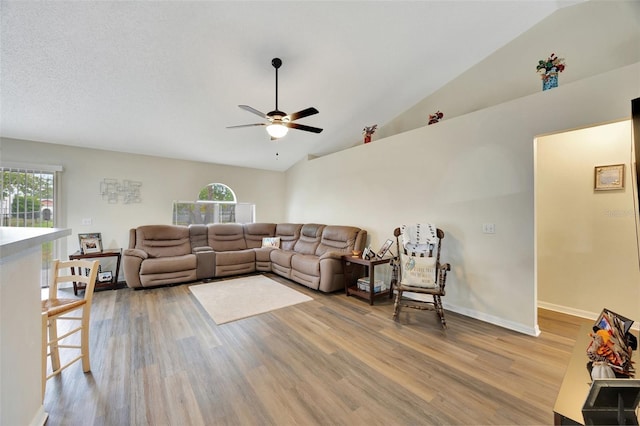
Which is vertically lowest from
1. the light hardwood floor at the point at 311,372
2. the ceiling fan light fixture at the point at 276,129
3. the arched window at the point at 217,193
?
the light hardwood floor at the point at 311,372

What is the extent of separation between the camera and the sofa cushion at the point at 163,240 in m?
4.40

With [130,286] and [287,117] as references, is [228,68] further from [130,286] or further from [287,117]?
[130,286]

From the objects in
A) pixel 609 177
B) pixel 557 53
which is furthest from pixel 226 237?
pixel 609 177

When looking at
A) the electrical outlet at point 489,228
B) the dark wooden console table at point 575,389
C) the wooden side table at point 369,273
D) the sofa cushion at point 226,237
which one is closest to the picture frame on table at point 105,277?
the sofa cushion at point 226,237

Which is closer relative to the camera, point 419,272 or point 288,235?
point 419,272

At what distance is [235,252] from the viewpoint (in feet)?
15.9

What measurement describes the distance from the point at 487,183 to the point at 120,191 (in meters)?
5.87

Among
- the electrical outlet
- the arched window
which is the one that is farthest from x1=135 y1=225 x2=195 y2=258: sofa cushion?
the electrical outlet

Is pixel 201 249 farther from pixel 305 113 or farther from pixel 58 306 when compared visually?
pixel 305 113

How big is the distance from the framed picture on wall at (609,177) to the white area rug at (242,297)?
3.79 metres

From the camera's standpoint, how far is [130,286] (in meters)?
3.90

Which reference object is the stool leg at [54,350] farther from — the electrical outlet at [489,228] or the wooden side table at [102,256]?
the electrical outlet at [489,228]

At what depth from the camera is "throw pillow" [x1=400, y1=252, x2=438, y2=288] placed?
2906 millimetres

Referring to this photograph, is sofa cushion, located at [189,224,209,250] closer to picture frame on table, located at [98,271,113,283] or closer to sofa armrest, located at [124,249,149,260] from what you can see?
sofa armrest, located at [124,249,149,260]
